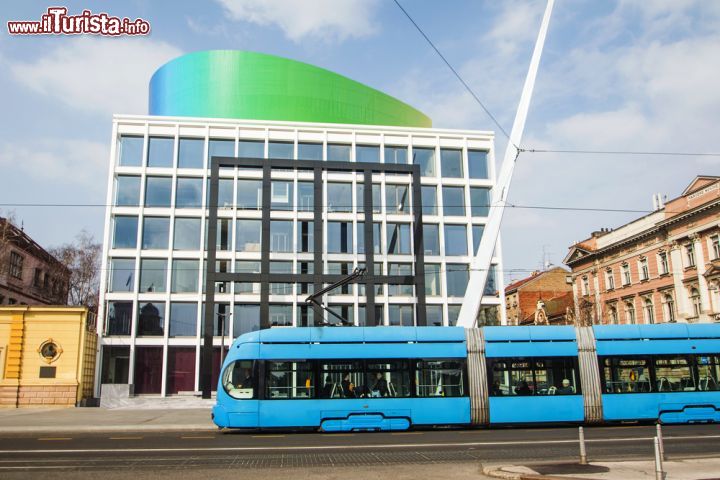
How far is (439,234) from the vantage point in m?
47.8

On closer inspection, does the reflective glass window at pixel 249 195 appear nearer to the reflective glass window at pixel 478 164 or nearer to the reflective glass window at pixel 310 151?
the reflective glass window at pixel 310 151

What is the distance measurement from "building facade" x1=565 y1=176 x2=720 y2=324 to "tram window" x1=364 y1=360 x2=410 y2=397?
35387mm

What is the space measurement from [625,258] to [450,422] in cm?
4450

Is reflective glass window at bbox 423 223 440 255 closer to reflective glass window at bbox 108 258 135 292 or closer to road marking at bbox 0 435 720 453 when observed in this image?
reflective glass window at bbox 108 258 135 292

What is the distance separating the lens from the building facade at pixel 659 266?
45.5 m

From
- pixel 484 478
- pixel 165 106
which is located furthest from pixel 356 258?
pixel 484 478

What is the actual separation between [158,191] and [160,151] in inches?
129

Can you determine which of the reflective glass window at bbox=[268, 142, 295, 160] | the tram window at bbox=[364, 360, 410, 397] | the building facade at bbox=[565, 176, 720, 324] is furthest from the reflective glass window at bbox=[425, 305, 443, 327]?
the tram window at bbox=[364, 360, 410, 397]

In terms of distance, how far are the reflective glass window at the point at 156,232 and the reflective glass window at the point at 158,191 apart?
1192 mm

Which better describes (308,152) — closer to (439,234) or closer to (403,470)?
(439,234)

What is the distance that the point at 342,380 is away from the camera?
18.6 m

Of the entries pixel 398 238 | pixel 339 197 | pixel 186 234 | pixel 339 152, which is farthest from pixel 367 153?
pixel 186 234

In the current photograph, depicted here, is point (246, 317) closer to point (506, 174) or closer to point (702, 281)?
point (506, 174)

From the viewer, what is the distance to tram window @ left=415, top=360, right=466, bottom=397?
1886 cm
